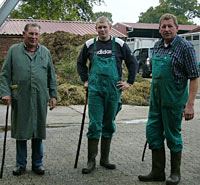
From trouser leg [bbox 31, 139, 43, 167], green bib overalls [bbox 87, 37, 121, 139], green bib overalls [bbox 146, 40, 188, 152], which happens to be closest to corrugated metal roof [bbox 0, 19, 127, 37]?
green bib overalls [bbox 87, 37, 121, 139]

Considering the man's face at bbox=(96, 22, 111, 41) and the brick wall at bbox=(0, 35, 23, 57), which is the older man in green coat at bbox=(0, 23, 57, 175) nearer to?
the man's face at bbox=(96, 22, 111, 41)

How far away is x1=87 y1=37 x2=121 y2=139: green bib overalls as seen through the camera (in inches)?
179

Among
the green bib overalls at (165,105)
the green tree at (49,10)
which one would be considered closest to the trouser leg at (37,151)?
the green bib overalls at (165,105)

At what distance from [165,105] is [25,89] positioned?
170 centimetres

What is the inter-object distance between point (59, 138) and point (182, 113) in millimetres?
3026

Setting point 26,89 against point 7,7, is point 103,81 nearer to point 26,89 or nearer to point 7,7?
point 26,89

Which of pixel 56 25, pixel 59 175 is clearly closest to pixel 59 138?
pixel 59 175

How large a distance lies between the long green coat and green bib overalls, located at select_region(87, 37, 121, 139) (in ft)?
2.03

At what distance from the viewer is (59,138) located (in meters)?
6.59

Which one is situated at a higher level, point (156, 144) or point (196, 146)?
point (156, 144)

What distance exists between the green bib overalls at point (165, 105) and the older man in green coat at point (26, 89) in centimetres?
137

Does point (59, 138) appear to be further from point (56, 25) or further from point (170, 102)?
point (56, 25)

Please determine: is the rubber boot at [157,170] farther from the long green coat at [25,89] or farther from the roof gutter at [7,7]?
the roof gutter at [7,7]

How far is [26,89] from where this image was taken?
439cm
